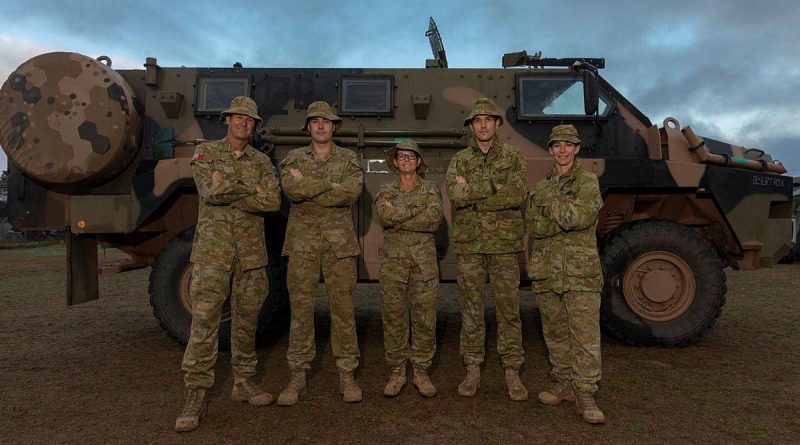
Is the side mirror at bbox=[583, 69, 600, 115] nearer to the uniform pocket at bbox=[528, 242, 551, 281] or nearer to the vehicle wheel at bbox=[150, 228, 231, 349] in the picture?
the uniform pocket at bbox=[528, 242, 551, 281]

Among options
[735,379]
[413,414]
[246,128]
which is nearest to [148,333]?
[246,128]

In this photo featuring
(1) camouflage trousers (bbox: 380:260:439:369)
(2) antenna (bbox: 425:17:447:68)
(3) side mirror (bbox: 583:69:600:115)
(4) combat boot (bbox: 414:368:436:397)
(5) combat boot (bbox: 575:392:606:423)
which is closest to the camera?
(5) combat boot (bbox: 575:392:606:423)

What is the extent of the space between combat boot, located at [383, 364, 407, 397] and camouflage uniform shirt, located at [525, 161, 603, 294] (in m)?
0.99

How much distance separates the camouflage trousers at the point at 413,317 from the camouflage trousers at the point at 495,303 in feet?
0.71

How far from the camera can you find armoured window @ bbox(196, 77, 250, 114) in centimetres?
481

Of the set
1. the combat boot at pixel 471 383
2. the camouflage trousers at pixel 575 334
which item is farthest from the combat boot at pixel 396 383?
the camouflage trousers at pixel 575 334

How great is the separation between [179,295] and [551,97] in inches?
147

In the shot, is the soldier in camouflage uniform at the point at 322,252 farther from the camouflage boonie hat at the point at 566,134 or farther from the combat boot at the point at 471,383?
the camouflage boonie hat at the point at 566,134

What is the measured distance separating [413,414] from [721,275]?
9.38 feet

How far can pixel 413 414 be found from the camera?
9.22 ft

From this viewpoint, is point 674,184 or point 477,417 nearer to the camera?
point 477,417

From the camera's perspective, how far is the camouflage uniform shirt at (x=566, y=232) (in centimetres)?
285

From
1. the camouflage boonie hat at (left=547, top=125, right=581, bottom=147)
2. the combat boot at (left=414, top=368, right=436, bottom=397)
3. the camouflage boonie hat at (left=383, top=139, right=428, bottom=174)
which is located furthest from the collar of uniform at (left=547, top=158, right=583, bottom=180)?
the combat boot at (left=414, top=368, right=436, bottom=397)

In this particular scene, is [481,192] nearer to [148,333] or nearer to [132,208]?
[132,208]
